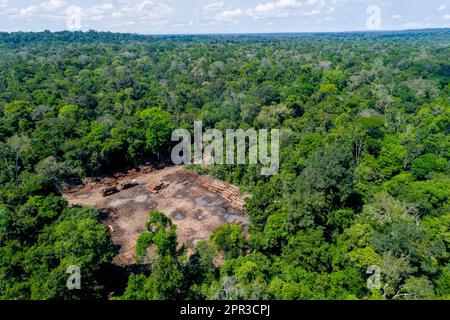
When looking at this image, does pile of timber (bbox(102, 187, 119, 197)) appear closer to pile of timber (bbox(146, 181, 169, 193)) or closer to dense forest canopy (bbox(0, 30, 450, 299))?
pile of timber (bbox(146, 181, 169, 193))

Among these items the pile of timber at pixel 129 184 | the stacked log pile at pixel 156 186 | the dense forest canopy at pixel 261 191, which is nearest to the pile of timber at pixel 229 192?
the dense forest canopy at pixel 261 191

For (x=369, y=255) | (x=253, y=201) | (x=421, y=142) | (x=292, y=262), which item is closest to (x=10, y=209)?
(x=253, y=201)

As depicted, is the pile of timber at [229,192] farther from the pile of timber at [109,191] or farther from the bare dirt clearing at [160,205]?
the pile of timber at [109,191]

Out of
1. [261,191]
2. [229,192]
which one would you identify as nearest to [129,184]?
[229,192]

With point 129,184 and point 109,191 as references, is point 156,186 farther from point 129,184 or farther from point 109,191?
point 109,191

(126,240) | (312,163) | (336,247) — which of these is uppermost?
(312,163)
